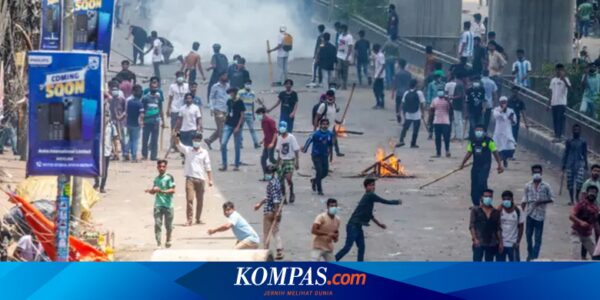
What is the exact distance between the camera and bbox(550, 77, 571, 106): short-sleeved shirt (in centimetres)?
3359

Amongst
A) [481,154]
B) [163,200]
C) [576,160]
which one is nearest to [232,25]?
[576,160]

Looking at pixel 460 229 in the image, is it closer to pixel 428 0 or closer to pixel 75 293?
pixel 75 293

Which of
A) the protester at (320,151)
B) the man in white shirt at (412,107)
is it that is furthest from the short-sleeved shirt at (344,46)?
the protester at (320,151)

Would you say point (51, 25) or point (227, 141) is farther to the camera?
point (227, 141)

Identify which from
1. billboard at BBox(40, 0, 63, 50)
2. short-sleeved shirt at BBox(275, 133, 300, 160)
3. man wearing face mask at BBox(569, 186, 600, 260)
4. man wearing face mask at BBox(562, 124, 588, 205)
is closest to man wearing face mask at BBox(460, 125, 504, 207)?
man wearing face mask at BBox(562, 124, 588, 205)

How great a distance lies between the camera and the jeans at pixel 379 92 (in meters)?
39.3

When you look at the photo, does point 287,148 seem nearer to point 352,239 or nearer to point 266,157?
point 266,157

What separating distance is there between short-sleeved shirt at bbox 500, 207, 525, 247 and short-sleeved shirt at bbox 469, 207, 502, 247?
16 centimetres

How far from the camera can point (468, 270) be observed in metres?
19.2

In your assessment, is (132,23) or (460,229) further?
(132,23)

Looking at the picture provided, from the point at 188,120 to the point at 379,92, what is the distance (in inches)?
329

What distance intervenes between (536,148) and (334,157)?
12.8 ft

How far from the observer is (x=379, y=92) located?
39531 millimetres

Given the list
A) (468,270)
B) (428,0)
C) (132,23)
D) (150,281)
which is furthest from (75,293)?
(132,23)
